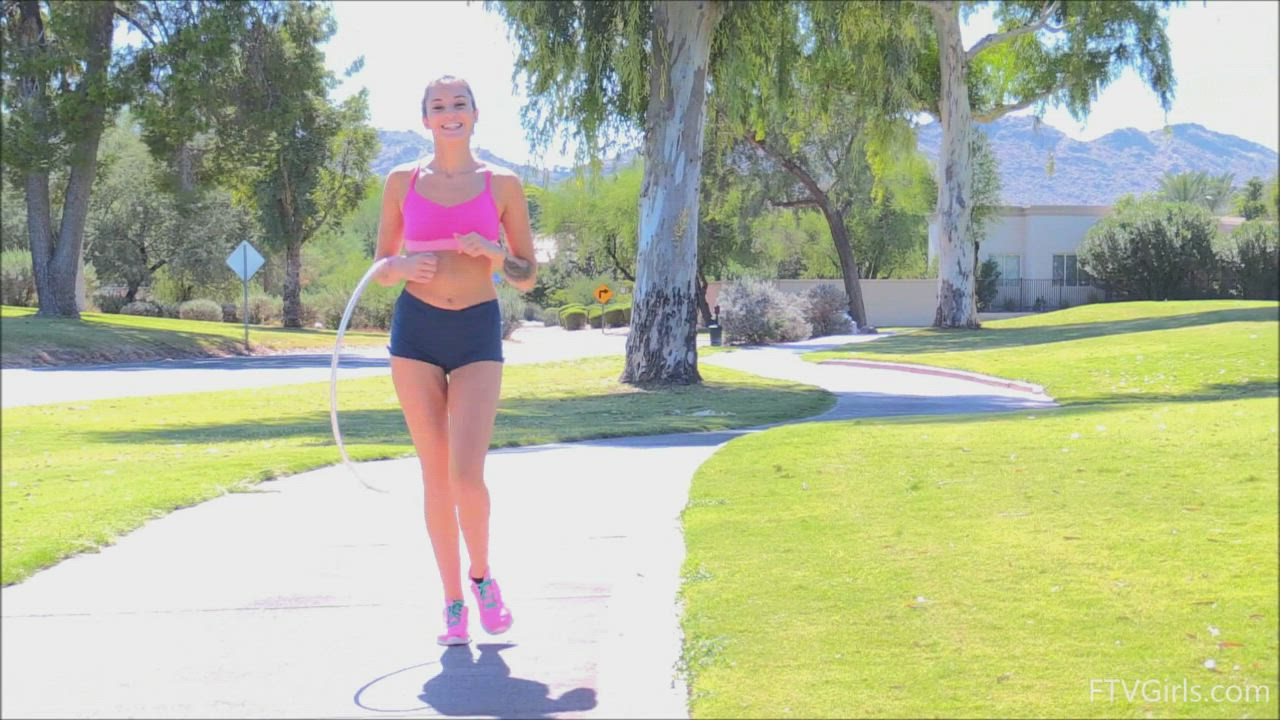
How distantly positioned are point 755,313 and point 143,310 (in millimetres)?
34452

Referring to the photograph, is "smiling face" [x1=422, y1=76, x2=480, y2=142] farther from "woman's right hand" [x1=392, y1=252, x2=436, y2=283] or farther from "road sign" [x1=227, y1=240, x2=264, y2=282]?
"road sign" [x1=227, y1=240, x2=264, y2=282]

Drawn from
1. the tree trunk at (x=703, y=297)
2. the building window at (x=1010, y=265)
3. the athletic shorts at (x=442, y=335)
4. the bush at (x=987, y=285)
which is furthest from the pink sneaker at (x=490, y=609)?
the building window at (x=1010, y=265)

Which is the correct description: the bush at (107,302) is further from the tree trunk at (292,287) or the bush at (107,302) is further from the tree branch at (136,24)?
the tree branch at (136,24)

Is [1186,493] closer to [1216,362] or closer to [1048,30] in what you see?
[1216,362]

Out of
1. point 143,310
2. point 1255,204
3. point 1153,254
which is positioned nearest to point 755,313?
point 1153,254

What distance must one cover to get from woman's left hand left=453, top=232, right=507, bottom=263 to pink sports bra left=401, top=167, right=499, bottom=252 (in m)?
0.14

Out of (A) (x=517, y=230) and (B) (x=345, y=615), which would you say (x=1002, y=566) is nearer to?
(A) (x=517, y=230)

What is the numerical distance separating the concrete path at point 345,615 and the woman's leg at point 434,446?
38cm

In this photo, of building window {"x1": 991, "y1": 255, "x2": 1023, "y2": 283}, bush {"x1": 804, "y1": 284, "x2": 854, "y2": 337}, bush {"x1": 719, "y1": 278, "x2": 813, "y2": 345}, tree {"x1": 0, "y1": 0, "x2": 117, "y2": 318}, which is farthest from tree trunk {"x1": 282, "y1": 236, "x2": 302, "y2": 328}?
building window {"x1": 991, "y1": 255, "x2": 1023, "y2": 283}

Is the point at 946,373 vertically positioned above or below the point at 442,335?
below

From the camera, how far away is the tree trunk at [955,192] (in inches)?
1612

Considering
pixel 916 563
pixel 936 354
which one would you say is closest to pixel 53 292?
pixel 936 354

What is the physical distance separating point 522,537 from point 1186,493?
402 cm

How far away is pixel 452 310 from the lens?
5812 millimetres
